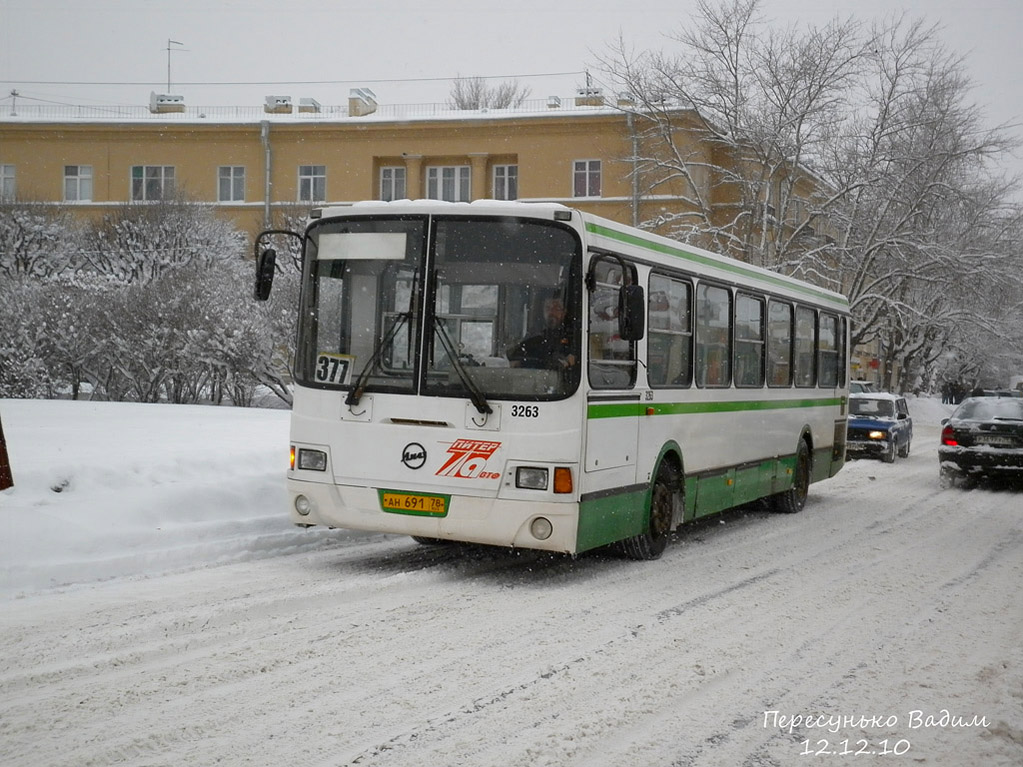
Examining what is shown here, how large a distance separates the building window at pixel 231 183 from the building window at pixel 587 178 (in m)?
15.4

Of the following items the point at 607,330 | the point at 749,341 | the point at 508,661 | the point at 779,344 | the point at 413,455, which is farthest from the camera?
the point at 779,344

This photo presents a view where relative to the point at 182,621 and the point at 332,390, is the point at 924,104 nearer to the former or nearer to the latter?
the point at 332,390

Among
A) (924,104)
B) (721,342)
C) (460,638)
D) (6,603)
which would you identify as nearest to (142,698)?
(460,638)

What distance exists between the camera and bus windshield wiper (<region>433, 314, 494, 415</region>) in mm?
9195

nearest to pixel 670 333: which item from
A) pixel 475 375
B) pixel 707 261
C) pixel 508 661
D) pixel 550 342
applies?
pixel 707 261

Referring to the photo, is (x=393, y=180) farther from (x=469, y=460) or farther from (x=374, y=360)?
(x=469, y=460)

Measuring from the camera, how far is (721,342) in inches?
499

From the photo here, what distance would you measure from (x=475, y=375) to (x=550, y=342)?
634mm

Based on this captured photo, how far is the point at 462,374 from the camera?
931cm

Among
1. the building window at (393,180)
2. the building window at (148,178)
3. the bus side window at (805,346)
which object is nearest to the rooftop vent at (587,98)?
the building window at (393,180)

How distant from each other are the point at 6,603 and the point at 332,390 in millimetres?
2906

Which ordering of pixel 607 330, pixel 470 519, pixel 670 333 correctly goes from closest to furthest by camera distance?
pixel 470 519 < pixel 607 330 < pixel 670 333

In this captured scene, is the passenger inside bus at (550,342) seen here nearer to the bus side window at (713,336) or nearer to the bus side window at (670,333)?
the bus side window at (670,333)

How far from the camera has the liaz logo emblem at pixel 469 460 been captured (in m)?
9.21
